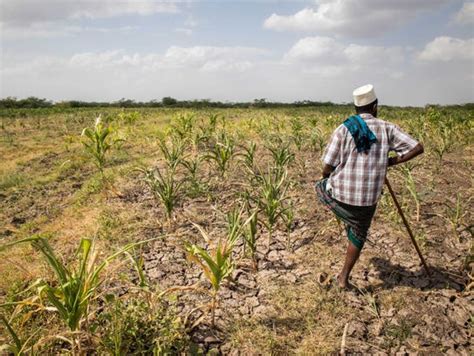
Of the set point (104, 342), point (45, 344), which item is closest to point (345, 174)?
point (104, 342)

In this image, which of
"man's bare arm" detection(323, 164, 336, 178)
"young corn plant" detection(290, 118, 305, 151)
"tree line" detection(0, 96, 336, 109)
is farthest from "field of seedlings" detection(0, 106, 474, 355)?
"tree line" detection(0, 96, 336, 109)

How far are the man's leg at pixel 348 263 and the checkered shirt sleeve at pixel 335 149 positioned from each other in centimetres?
64

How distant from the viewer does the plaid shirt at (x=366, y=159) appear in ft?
8.26

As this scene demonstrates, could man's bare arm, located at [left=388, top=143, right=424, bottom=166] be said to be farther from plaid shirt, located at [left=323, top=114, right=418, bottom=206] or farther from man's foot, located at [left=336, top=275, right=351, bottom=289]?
man's foot, located at [left=336, top=275, right=351, bottom=289]

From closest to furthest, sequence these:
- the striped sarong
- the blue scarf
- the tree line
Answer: the blue scarf, the striped sarong, the tree line

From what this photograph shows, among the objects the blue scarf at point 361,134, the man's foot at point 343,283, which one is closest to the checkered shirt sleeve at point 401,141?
the blue scarf at point 361,134

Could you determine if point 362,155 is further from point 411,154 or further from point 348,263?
point 348,263

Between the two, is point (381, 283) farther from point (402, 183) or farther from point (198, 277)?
point (402, 183)

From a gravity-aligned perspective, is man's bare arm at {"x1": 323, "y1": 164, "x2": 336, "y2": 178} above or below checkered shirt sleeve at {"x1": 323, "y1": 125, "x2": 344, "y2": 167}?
below

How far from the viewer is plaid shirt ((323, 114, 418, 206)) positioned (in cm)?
252

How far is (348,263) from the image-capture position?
2.75 m

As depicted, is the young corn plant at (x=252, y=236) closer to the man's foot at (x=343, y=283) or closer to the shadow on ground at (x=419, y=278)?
the man's foot at (x=343, y=283)

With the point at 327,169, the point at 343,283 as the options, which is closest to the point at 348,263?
the point at 343,283

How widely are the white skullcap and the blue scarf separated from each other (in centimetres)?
14
